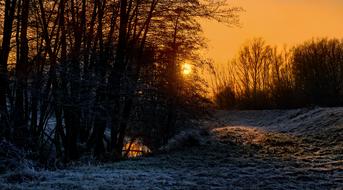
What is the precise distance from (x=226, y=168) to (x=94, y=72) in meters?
5.21

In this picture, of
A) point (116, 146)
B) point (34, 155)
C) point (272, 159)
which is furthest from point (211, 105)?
point (34, 155)

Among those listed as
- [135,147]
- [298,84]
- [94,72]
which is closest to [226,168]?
[94,72]

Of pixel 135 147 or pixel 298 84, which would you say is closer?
pixel 135 147

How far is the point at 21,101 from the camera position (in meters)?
14.4

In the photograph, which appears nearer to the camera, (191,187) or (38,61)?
(191,187)

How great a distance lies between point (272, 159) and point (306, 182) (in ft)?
11.9

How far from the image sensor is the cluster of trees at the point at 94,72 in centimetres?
1353

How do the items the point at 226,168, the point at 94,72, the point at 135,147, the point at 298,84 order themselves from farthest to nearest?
the point at 298,84 < the point at 135,147 < the point at 94,72 < the point at 226,168

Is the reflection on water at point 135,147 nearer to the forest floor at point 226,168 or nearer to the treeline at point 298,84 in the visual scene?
the forest floor at point 226,168

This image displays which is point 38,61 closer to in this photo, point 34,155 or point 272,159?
point 34,155

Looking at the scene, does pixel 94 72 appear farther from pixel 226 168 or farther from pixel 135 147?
pixel 135 147

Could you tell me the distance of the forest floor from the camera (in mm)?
9234

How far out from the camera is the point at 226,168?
12234 mm

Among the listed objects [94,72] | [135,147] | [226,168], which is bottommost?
[226,168]
